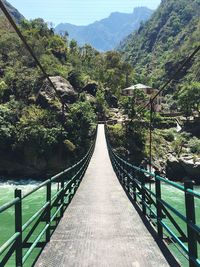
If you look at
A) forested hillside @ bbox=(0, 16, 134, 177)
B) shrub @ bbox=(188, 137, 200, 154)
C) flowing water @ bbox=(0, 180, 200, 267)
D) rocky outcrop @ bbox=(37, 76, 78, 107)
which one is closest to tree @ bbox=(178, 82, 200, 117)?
forested hillside @ bbox=(0, 16, 134, 177)

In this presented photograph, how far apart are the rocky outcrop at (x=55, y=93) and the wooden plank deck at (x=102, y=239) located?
38.7m

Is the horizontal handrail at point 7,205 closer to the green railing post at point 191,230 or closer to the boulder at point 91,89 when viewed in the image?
the green railing post at point 191,230

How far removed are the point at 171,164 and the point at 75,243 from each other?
1433 inches

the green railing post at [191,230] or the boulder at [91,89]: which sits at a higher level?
the boulder at [91,89]

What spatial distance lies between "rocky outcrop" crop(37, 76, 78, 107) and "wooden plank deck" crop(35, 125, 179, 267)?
38731 mm

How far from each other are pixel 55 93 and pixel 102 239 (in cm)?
4361

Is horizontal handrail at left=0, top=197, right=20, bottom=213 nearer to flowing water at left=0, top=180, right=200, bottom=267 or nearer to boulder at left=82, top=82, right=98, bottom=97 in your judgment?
flowing water at left=0, top=180, right=200, bottom=267

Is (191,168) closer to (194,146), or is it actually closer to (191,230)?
(194,146)

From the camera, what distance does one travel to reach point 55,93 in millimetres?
49344

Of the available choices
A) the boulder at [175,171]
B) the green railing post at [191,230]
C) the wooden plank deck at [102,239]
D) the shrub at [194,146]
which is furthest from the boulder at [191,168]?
the green railing post at [191,230]

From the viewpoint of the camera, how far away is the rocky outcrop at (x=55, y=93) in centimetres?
4912

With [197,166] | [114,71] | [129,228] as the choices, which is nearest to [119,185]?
[129,228]

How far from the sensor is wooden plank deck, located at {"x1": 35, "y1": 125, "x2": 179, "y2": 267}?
546cm

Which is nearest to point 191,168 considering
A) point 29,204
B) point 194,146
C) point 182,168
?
point 182,168
